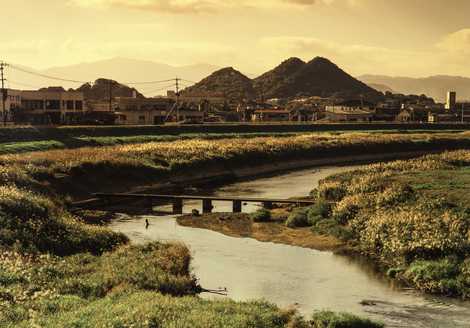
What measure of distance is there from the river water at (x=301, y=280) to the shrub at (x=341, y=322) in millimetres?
1106

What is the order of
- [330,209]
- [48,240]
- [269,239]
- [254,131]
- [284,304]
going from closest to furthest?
[284,304], [48,240], [269,239], [330,209], [254,131]

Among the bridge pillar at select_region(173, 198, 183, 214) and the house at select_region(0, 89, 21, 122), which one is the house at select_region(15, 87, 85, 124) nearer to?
the house at select_region(0, 89, 21, 122)

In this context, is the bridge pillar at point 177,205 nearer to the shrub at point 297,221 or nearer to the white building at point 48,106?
the shrub at point 297,221

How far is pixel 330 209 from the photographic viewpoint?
47.9 m

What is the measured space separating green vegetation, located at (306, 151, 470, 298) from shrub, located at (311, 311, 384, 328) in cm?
688

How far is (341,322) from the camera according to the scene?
2431cm

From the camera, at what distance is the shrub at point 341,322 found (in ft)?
79.7

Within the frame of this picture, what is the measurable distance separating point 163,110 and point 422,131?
6261cm

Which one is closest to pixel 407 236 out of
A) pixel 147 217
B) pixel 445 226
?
pixel 445 226

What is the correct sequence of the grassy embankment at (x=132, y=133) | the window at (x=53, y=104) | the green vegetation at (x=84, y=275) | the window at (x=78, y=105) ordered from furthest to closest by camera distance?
the window at (x=78, y=105), the window at (x=53, y=104), the grassy embankment at (x=132, y=133), the green vegetation at (x=84, y=275)

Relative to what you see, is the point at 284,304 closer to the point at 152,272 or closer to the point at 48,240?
the point at 152,272

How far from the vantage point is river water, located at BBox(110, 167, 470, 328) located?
1064 inches

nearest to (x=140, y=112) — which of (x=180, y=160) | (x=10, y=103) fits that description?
(x=10, y=103)

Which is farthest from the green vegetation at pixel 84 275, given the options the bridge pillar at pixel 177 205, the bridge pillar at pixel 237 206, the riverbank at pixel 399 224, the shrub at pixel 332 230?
the bridge pillar at pixel 177 205
